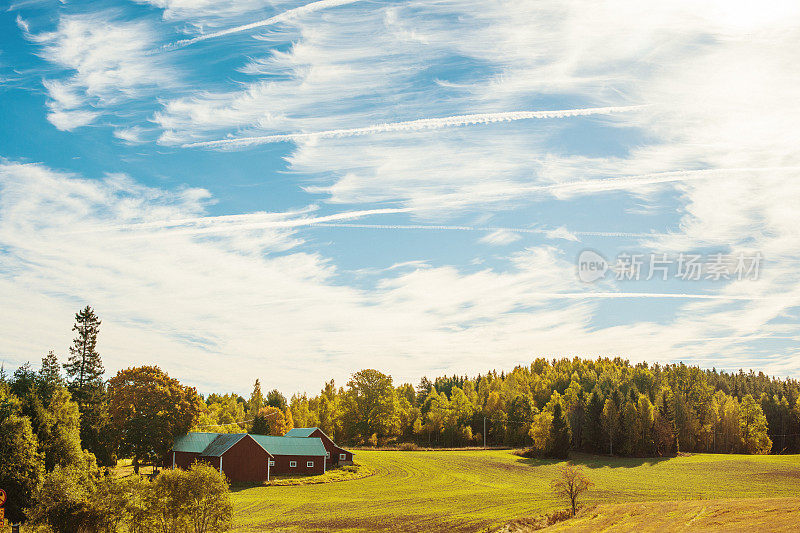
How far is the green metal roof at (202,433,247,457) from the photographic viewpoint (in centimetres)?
6566

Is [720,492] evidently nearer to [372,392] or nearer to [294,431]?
[294,431]

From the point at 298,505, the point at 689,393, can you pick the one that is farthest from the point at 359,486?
the point at 689,393

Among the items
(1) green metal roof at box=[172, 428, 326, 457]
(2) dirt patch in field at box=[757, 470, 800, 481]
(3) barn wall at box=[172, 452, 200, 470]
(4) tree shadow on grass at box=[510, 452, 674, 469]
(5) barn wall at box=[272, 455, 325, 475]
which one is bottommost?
(4) tree shadow on grass at box=[510, 452, 674, 469]

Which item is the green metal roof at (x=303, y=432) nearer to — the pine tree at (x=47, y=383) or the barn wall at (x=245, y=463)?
the barn wall at (x=245, y=463)

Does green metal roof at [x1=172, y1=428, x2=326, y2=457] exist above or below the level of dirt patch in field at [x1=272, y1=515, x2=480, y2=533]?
above

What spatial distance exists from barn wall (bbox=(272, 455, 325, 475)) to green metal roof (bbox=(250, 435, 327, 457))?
49cm

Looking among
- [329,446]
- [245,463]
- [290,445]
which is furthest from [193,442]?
[329,446]

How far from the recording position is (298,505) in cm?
5041

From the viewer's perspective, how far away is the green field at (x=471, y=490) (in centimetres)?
4328

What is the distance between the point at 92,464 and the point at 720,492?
2126 inches

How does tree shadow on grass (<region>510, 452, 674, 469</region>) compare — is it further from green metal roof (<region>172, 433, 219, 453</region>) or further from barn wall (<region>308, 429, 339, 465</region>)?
green metal roof (<region>172, 433, 219, 453</region>)

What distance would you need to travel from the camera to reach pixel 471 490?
59125mm

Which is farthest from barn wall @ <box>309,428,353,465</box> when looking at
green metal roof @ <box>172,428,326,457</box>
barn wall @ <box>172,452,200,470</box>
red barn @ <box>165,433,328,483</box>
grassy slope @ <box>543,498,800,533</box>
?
grassy slope @ <box>543,498,800,533</box>

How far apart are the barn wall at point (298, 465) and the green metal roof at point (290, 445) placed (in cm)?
49
